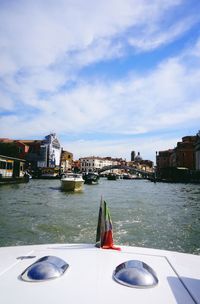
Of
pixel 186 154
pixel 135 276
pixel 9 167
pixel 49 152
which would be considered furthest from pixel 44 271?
pixel 186 154

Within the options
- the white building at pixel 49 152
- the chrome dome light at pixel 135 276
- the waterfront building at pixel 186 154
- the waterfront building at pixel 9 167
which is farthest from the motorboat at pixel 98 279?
the waterfront building at pixel 186 154

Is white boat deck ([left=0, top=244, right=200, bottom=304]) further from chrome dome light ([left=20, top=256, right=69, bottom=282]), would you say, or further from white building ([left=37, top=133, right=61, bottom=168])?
white building ([left=37, top=133, right=61, bottom=168])

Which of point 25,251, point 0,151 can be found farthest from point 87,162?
point 25,251

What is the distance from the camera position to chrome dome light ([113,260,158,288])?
1.90 meters

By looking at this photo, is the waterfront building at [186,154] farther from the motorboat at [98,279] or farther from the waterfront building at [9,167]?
the motorboat at [98,279]

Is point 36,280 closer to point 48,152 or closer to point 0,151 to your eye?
point 0,151

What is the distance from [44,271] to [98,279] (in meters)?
0.39

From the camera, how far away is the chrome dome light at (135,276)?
74.8 inches

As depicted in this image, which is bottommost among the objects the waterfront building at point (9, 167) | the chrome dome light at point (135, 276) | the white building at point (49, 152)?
the chrome dome light at point (135, 276)

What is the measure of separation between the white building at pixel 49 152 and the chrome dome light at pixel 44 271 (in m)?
76.3

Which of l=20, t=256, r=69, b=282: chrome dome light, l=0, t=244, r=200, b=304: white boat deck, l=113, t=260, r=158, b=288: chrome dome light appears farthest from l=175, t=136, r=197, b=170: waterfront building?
l=20, t=256, r=69, b=282: chrome dome light

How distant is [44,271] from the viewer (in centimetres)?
201

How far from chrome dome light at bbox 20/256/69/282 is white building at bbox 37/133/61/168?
250ft

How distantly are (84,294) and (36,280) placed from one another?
0.38 meters
